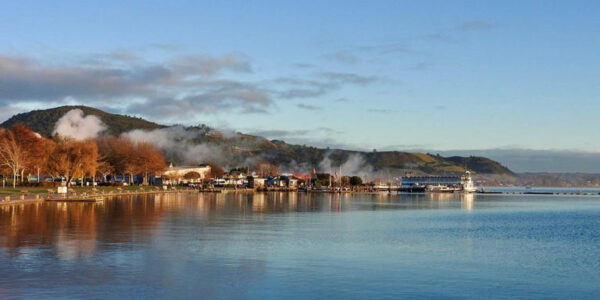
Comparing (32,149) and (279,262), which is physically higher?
(32,149)

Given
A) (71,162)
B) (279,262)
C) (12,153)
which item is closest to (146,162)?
(71,162)

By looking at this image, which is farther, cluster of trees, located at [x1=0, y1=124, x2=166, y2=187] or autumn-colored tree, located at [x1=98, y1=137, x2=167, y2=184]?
autumn-colored tree, located at [x1=98, y1=137, x2=167, y2=184]

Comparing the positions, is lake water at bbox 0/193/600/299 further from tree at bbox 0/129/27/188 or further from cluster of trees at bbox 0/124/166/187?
cluster of trees at bbox 0/124/166/187

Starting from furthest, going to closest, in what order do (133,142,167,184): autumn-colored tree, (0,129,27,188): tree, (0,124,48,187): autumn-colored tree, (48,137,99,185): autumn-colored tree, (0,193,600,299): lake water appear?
1. (133,142,167,184): autumn-colored tree
2. (48,137,99,185): autumn-colored tree
3. (0,124,48,187): autumn-colored tree
4. (0,129,27,188): tree
5. (0,193,600,299): lake water

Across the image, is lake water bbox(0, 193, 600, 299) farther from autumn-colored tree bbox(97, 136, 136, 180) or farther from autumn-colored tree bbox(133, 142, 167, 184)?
autumn-colored tree bbox(133, 142, 167, 184)

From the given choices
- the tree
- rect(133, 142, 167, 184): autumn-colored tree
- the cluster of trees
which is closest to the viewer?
the tree

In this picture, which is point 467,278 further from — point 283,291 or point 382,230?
point 382,230

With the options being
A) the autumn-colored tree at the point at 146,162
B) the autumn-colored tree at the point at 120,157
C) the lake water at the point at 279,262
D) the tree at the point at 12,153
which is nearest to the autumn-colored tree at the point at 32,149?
the tree at the point at 12,153

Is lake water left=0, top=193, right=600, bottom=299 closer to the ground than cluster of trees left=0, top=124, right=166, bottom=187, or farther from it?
closer to the ground

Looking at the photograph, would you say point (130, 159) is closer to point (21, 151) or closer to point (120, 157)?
point (120, 157)

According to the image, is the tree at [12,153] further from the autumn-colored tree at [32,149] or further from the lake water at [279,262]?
the lake water at [279,262]

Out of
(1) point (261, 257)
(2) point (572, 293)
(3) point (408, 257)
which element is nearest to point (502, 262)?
(3) point (408, 257)

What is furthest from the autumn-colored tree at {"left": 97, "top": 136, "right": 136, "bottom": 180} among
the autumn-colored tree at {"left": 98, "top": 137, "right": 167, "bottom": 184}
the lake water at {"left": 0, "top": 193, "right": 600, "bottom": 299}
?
the lake water at {"left": 0, "top": 193, "right": 600, "bottom": 299}

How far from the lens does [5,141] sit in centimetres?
11506
